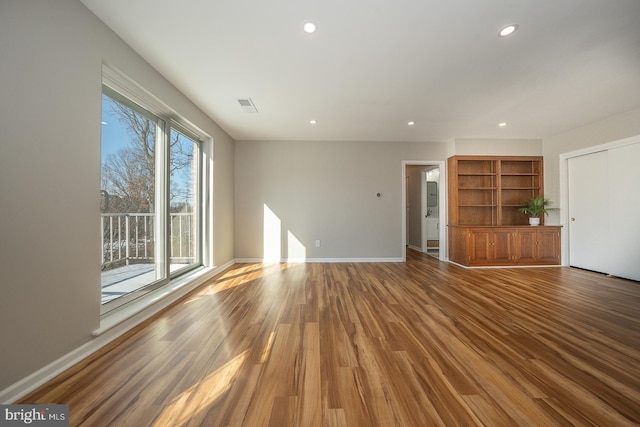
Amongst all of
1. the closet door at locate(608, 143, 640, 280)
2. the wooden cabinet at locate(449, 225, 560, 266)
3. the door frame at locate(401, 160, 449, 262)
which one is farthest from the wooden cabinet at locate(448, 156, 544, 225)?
the closet door at locate(608, 143, 640, 280)

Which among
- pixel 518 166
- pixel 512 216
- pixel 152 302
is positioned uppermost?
pixel 518 166

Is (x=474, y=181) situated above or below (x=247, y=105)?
below

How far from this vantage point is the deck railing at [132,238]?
2086 mm

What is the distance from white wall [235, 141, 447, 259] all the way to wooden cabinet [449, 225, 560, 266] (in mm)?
1293

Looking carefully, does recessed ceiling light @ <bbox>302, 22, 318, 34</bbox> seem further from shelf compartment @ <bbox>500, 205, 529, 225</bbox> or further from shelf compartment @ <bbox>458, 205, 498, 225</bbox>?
shelf compartment @ <bbox>500, 205, 529, 225</bbox>

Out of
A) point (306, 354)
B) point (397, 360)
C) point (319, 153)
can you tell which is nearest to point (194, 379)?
point (306, 354)

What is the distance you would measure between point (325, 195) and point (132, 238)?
328cm

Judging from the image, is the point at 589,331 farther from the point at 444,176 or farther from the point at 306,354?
the point at 444,176

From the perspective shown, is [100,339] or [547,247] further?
[547,247]

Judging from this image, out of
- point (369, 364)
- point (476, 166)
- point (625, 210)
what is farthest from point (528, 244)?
point (369, 364)

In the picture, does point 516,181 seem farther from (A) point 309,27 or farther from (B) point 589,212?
(A) point 309,27

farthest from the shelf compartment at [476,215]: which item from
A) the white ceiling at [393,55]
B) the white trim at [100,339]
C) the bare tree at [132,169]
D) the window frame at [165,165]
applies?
the bare tree at [132,169]

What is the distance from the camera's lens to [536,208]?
14.7 ft

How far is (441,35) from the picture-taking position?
192 centimetres
